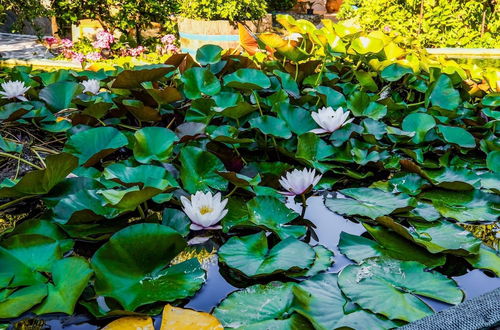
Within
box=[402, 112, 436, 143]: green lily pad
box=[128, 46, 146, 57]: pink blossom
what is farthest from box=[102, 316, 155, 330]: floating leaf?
box=[128, 46, 146, 57]: pink blossom

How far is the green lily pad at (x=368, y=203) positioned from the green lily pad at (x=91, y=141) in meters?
0.50

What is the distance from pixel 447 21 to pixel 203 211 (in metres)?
3.54

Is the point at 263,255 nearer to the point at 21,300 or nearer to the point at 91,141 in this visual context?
the point at 21,300

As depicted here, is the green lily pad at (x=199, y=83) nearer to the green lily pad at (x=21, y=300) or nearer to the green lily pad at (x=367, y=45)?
the green lily pad at (x=367, y=45)

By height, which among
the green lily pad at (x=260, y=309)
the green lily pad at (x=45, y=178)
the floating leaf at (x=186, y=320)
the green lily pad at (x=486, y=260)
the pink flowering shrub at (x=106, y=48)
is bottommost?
the pink flowering shrub at (x=106, y=48)

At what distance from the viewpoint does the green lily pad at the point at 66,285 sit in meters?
0.64

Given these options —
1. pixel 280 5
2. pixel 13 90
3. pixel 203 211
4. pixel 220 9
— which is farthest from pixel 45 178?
pixel 280 5

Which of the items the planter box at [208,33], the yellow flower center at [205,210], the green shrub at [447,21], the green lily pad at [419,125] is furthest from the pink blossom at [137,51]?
the yellow flower center at [205,210]

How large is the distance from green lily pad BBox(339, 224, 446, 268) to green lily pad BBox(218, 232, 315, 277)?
9 cm

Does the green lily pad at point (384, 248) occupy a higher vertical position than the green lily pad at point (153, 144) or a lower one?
lower

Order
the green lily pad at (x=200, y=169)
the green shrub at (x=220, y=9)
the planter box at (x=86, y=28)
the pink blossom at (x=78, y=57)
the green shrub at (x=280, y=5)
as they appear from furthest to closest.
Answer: the green shrub at (x=280, y=5)
the planter box at (x=86, y=28)
the pink blossom at (x=78, y=57)
the green shrub at (x=220, y=9)
the green lily pad at (x=200, y=169)

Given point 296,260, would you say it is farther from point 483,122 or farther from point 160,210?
point 483,122

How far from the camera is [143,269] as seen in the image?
0.73 meters

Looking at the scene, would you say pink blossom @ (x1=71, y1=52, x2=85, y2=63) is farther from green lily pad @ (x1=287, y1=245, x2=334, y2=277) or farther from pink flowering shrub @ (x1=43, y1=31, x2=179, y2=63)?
green lily pad @ (x1=287, y1=245, x2=334, y2=277)
